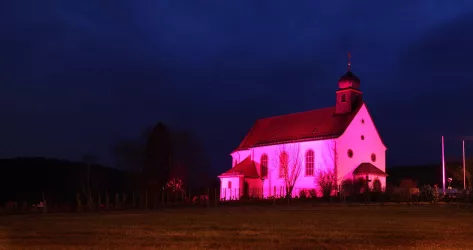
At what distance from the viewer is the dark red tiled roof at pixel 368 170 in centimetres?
5028

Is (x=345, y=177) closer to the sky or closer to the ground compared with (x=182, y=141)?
closer to the ground

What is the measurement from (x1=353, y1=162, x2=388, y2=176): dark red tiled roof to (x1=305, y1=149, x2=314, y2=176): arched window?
370cm

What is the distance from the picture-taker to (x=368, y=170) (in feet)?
165

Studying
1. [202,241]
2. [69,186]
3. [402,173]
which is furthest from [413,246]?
[402,173]

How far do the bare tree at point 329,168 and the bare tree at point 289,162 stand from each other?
2061mm

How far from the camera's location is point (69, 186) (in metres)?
61.3

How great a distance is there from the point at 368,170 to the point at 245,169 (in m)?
11.8

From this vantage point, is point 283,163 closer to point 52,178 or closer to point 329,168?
A: point 329,168

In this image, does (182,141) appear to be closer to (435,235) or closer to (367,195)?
(367,195)

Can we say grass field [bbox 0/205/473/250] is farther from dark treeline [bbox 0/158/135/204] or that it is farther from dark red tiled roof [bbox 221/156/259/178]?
dark treeline [bbox 0/158/135/204]

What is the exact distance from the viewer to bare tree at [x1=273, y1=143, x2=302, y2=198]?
51734mm

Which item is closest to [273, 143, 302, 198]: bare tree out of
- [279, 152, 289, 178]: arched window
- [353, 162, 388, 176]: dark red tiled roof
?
[279, 152, 289, 178]: arched window

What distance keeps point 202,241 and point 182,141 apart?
45795mm

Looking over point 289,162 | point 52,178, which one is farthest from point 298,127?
point 52,178
